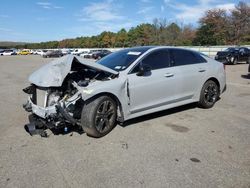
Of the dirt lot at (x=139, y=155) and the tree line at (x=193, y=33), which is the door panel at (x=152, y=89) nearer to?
the dirt lot at (x=139, y=155)

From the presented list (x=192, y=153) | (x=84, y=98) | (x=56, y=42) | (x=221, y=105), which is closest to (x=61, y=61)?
(x=84, y=98)

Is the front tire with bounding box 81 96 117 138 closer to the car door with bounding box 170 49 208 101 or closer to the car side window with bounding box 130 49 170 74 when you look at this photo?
the car side window with bounding box 130 49 170 74

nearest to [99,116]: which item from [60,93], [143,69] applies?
[60,93]

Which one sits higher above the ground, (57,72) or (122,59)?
(122,59)

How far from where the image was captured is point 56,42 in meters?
138

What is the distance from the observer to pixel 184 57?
687cm

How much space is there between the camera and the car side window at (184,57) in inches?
260

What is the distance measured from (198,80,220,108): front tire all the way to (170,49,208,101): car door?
9.0 inches

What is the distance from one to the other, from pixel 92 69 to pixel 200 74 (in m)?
2.82

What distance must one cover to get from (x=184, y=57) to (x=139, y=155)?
3253 millimetres

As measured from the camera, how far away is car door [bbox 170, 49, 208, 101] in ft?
21.5

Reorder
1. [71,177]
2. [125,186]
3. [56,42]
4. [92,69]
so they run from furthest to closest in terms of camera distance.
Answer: [56,42]
[92,69]
[71,177]
[125,186]

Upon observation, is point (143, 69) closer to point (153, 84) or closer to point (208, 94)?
point (153, 84)

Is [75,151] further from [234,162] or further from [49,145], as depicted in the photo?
[234,162]
